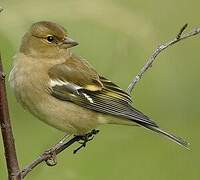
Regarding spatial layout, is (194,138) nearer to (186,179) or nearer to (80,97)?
(186,179)

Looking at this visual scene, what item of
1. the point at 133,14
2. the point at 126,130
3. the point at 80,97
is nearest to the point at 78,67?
the point at 80,97

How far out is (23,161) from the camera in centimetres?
589

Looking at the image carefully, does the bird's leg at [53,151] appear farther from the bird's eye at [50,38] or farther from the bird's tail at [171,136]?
the bird's eye at [50,38]

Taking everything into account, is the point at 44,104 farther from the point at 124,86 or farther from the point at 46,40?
the point at 124,86

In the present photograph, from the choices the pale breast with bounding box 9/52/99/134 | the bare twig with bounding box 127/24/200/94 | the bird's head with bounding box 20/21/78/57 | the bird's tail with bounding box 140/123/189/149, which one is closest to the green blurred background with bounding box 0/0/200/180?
the bird's head with bounding box 20/21/78/57

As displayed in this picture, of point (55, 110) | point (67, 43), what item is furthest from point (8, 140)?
point (67, 43)

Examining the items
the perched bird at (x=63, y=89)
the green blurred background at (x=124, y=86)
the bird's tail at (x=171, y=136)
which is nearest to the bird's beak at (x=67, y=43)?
the perched bird at (x=63, y=89)

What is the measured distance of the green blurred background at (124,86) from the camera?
513 cm

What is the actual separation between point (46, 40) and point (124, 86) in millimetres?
1300

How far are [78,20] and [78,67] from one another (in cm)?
30

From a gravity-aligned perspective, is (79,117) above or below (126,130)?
above

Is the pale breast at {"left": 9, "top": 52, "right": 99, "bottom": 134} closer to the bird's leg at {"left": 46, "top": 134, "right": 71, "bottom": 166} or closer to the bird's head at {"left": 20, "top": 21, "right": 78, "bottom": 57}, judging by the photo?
the bird's leg at {"left": 46, "top": 134, "right": 71, "bottom": 166}

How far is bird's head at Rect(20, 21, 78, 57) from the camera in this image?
16.4 ft

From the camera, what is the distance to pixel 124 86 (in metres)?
6.28
